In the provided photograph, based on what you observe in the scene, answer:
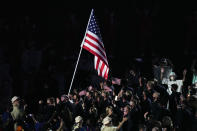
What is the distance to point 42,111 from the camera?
39.3ft

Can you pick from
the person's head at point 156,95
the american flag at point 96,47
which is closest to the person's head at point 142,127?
the person's head at point 156,95

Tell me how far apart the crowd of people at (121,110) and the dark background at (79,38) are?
14.0 feet

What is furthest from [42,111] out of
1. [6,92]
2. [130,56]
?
[130,56]

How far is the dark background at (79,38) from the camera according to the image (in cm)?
1734

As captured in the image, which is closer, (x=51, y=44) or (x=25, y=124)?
(x=25, y=124)

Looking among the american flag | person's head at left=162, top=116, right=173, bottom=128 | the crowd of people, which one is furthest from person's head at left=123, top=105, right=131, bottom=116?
the american flag

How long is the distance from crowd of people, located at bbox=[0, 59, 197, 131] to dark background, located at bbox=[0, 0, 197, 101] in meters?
4.27

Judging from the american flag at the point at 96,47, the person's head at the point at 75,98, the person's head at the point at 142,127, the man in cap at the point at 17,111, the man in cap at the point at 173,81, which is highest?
the american flag at the point at 96,47

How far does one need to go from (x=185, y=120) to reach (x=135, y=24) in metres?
8.40

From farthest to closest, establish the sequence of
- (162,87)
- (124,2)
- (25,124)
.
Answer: (124,2)
(162,87)
(25,124)

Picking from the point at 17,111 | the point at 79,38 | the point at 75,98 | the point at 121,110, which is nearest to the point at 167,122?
the point at 121,110

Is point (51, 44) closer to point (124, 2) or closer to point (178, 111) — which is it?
point (124, 2)

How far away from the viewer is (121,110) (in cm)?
1104

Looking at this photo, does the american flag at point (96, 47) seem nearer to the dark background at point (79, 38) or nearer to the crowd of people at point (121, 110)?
the crowd of people at point (121, 110)
